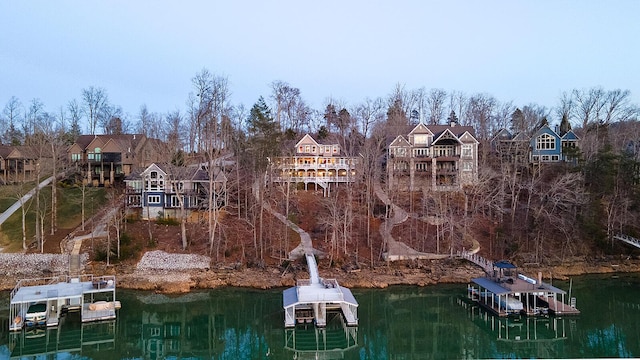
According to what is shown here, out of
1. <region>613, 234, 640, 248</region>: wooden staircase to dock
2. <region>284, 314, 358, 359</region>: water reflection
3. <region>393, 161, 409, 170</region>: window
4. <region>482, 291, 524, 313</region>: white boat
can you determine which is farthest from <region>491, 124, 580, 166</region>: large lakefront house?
<region>284, 314, 358, 359</region>: water reflection

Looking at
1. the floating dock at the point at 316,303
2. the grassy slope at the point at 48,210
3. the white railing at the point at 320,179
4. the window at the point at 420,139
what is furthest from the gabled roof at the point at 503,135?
the grassy slope at the point at 48,210

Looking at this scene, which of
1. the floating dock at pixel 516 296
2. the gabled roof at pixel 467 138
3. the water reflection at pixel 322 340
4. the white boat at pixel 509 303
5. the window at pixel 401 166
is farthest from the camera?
the gabled roof at pixel 467 138

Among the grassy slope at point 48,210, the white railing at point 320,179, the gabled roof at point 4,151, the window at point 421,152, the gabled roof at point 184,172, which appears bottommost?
the grassy slope at point 48,210

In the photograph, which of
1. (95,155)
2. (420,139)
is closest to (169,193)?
(95,155)

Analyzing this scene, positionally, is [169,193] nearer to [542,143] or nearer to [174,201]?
[174,201]

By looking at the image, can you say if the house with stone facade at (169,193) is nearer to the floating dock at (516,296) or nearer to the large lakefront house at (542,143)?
the floating dock at (516,296)

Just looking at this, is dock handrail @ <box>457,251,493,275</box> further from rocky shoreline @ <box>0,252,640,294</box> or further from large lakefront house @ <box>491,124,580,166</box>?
large lakefront house @ <box>491,124,580,166</box>

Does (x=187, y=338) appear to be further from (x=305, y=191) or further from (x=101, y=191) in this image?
(x=101, y=191)

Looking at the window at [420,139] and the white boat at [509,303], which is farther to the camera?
the window at [420,139]
